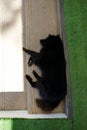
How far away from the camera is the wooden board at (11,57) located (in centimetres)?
227

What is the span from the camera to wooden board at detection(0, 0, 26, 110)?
2.27 meters

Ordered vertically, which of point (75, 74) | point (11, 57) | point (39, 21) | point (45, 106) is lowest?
point (45, 106)

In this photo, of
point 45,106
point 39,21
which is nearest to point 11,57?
point 39,21

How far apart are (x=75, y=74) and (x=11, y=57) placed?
0.59 meters

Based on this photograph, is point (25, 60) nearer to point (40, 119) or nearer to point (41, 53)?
point (41, 53)

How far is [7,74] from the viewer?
2.35 metres

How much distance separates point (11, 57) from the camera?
2.39 metres

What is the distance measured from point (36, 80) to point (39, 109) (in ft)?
0.75

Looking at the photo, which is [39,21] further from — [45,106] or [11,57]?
[45,106]

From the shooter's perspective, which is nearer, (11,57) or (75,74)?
(75,74)

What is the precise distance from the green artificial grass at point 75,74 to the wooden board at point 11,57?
28cm

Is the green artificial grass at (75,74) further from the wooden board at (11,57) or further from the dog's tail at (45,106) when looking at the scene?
the wooden board at (11,57)

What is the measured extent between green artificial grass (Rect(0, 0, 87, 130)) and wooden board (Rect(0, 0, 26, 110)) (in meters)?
0.28

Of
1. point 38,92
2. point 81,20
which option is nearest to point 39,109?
point 38,92
